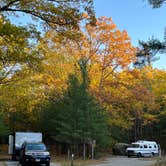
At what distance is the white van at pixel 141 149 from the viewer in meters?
→ 51.2

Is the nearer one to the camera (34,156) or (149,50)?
(149,50)

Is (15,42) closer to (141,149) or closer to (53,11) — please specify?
(53,11)

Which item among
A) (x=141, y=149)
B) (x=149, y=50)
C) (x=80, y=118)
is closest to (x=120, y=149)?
(x=141, y=149)

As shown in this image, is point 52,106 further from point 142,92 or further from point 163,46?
point 163,46

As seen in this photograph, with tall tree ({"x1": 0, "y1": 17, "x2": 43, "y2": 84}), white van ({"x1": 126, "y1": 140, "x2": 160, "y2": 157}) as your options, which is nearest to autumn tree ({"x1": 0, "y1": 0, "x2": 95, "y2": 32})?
tall tree ({"x1": 0, "y1": 17, "x2": 43, "y2": 84})

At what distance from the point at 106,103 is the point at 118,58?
5.66 m

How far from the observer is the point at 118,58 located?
4572cm

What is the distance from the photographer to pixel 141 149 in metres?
A: 52.2

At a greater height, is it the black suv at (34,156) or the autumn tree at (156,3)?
the autumn tree at (156,3)

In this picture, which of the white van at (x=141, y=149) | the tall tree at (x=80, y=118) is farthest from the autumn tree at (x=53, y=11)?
the white van at (x=141, y=149)

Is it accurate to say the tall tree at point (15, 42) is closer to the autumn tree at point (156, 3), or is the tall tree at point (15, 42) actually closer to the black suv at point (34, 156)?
the autumn tree at point (156, 3)

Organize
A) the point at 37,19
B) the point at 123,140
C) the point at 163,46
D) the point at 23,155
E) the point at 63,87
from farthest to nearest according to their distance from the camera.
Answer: the point at 123,140 → the point at 63,87 → the point at 23,155 → the point at 37,19 → the point at 163,46

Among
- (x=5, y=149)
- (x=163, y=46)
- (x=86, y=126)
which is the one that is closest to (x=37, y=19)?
(x=163, y=46)

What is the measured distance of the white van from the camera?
51.2m
